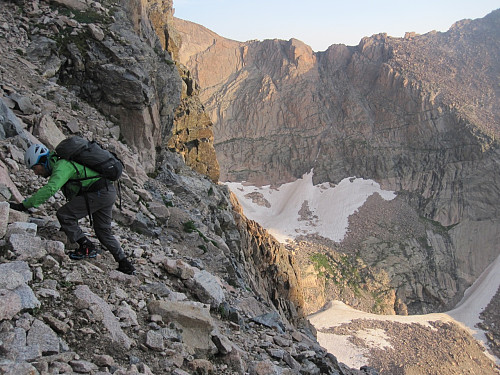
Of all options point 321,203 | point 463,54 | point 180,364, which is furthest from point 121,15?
point 463,54

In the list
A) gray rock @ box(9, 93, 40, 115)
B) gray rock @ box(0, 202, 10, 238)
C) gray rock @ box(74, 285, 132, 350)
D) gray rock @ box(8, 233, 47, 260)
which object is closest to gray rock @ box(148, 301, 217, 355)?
gray rock @ box(74, 285, 132, 350)

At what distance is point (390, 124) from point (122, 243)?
70.2 m

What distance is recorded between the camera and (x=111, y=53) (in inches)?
562

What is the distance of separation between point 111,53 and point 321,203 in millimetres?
54571

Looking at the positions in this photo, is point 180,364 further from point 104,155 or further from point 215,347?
point 104,155

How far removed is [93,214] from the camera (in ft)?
20.1

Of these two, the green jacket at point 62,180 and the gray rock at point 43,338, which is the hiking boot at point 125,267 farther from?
the gray rock at point 43,338

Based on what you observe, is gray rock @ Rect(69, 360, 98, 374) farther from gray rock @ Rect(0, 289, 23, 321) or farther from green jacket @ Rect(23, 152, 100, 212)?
green jacket @ Rect(23, 152, 100, 212)

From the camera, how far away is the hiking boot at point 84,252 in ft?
18.9

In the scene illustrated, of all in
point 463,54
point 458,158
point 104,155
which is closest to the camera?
point 104,155

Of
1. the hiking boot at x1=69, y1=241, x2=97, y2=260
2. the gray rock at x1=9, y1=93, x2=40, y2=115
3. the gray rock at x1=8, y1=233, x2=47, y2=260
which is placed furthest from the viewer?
the gray rock at x1=9, y1=93, x2=40, y2=115

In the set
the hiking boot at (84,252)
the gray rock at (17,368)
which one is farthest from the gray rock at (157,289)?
the gray rock at (17,368)

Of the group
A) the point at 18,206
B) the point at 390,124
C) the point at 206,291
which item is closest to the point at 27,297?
the point at 18,206

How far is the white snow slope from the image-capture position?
4094cm
